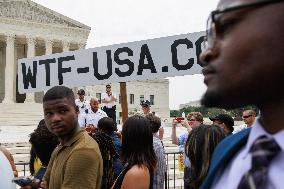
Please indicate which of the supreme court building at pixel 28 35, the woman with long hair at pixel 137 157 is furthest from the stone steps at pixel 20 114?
the woman with long hair at pixel 137 157

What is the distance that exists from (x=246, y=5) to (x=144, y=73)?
3.44 metres

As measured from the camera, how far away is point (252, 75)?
3.28 feet

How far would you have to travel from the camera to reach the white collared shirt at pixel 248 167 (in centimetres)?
95

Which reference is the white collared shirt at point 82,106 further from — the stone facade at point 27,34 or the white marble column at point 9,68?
the white marble column at point 9,68

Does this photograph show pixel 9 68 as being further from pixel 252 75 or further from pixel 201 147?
pixel 252 75

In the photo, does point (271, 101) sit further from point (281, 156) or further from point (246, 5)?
point (246, 5)

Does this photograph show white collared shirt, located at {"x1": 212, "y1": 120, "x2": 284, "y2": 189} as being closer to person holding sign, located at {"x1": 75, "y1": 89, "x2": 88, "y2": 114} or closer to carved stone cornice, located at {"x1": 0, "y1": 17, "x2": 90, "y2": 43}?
person holding sign, located at {"x1": 75, "y1": 89, "x2": 88, "y2": 114}

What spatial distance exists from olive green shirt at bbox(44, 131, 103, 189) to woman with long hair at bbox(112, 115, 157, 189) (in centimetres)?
34

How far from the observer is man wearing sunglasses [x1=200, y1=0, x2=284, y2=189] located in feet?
3.16

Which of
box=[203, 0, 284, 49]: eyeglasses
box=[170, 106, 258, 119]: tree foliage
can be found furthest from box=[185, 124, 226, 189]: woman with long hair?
box=[203, 0, 284, 49]: eyeglasses

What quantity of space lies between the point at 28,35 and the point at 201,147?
43.1 meters

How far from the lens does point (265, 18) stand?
3.22 ft

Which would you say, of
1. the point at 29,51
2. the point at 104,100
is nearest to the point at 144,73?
the point at 104,100

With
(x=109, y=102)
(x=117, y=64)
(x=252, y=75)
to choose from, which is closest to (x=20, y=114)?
(x=109, y=102)
